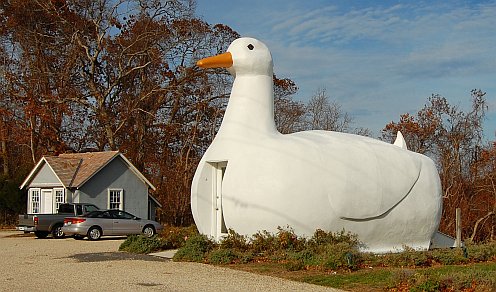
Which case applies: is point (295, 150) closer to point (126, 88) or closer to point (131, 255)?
point (131, 255)

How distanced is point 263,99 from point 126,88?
26763 mm

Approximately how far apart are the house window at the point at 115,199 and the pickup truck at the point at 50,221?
13.5ft

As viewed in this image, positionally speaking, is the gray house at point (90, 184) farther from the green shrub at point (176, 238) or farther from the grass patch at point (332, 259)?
the grass patch at point (332, 259)

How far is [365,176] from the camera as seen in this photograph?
1648cm

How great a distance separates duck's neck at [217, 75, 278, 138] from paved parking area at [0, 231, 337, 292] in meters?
3.55

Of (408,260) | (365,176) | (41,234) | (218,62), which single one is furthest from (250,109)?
(41,234)

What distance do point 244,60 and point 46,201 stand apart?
64.1 feet

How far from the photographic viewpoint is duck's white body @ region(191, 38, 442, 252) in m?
15.9

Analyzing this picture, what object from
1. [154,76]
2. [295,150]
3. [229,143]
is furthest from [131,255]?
[154,76]

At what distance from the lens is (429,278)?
11000 mm

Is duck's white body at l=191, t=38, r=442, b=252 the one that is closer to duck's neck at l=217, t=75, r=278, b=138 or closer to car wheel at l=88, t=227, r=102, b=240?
duck's neck at l=217, t=75, r=278, b=138

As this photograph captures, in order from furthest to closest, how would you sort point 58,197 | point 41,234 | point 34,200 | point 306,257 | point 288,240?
point 34,200
point 58,197
point 41,234
point 288,240
point 306,257

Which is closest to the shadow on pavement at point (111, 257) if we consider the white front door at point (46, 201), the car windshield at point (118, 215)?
the car windshield at point (118, 215)

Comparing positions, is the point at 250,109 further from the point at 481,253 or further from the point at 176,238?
the point at 481,253
